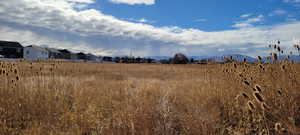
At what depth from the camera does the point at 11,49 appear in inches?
1907

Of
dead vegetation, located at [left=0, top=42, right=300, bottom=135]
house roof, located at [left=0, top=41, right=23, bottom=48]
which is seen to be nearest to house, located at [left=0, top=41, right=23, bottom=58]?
house roof, located at [left=0, top=41, right=23, bottom=48]

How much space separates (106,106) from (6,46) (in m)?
53.2

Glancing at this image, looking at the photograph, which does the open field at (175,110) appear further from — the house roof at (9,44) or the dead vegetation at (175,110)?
the house roof at (9,44)

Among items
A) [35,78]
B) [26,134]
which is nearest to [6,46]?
[35,78]

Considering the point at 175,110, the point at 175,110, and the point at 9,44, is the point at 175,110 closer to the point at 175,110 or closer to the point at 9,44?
the point at 175,110

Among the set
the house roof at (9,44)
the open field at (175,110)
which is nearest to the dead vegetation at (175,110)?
the open field at (175,110)

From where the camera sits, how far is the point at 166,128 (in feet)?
9.33

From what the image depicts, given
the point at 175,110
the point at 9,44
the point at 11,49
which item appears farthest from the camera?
the point at 9,44

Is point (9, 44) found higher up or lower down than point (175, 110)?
higher up

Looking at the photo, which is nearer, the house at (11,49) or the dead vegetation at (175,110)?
the dead vegetation at (175,110)

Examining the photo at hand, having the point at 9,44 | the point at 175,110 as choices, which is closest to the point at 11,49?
the point at 9,44

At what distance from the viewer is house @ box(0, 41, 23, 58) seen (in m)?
46.2

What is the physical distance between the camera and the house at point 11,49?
151 feet

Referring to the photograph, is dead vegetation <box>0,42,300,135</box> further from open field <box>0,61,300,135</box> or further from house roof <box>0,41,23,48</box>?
house roof <box>0,41,23,48</box>
